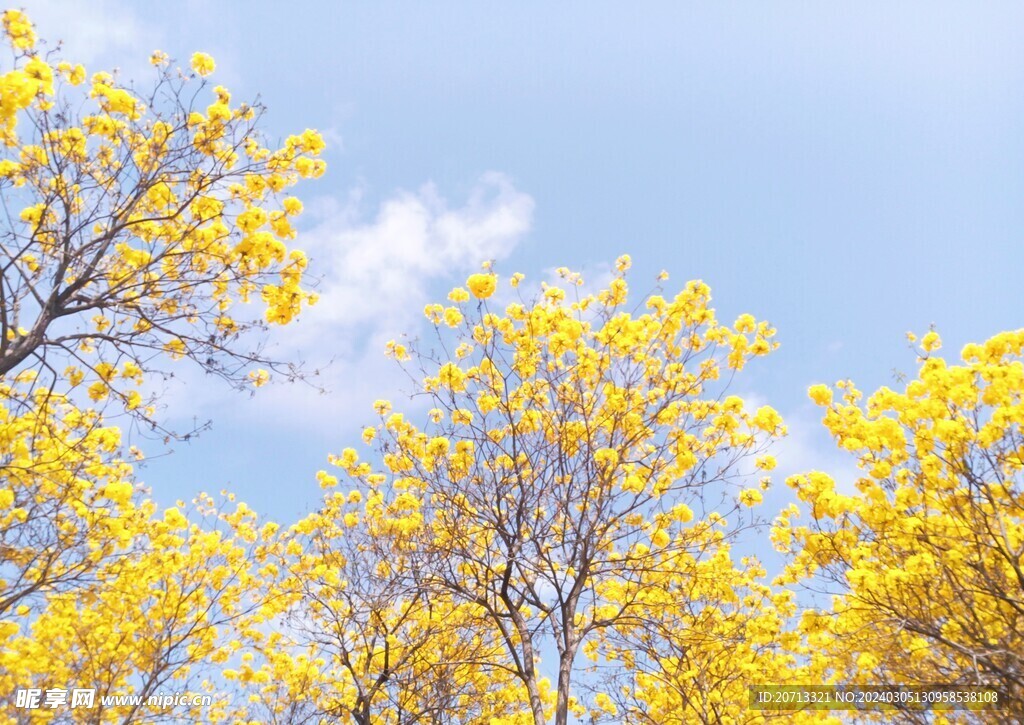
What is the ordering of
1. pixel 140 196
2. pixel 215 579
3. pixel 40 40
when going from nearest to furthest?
pixel 40 40 < pixel 140 196 < pixel 215 579

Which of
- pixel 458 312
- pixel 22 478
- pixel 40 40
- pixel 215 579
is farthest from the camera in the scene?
pixel 215 579

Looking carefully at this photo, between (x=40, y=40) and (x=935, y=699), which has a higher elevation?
(x=40, y=40)

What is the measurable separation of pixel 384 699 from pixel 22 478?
6.27m

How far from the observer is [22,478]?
569cm

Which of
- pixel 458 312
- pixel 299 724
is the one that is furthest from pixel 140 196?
pixel 299 724

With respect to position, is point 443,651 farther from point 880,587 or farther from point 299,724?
point 880,587

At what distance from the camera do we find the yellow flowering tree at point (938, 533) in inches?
210

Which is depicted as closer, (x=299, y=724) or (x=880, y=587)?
(x=880, y=587)

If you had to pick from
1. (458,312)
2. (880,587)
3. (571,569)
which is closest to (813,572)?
(880,587)

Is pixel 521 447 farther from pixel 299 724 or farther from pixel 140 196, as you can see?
pixel 299 724

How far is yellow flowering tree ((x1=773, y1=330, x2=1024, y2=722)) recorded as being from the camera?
533cm

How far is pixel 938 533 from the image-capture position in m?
5.73

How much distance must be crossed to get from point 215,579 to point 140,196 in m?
6.33

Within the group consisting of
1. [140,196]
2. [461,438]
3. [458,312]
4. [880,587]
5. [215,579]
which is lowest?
[880,587]
